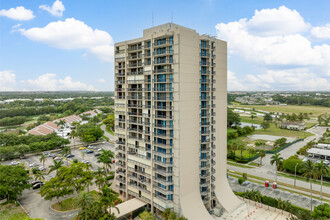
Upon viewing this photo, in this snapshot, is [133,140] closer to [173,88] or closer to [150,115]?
[150,115]

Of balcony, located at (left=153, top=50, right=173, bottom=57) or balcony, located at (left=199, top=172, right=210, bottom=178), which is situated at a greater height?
balcony, located at (left=153, top=50, right=173, bottom=57)

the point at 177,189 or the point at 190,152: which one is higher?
the point at 190,152

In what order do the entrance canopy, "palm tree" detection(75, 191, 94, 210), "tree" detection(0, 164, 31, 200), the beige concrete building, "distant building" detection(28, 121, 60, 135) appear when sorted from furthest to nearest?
"distant building" detection(28, 121, 60, 135) → "tree" detection(0, 164, 31, 200) → the entrance canopy → the beige concrete building → "palm tree" detection(75, 191, 94, 210)

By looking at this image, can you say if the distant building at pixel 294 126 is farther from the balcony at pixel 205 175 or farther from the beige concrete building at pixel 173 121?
the balcony at pixel 205 175

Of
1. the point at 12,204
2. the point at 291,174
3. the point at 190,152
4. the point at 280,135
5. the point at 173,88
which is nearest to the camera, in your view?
the point at 173,88

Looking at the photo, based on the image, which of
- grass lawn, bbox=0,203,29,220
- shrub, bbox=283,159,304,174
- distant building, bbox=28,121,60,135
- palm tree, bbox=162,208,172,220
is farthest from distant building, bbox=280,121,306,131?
grass lawn, bbox=0,203,29,220

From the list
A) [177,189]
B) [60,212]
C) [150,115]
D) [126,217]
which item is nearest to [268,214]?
[177,189]

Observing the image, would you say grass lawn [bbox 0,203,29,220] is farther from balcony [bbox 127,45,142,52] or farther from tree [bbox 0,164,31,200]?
balcony [bbox 127,45,142,52]

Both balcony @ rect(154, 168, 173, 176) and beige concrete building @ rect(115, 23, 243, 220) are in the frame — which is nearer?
beige concrete building @ rect(115, 23, 243, 220)
